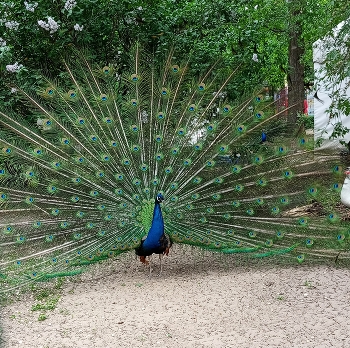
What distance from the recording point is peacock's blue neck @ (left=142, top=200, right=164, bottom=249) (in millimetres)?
5496

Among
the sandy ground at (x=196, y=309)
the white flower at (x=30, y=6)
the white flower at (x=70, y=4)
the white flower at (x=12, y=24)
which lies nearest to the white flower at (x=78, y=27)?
the white flower at (x=70, y=4)

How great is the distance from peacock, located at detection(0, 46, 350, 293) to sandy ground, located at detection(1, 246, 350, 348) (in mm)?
272

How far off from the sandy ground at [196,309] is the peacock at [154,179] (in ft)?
0.89

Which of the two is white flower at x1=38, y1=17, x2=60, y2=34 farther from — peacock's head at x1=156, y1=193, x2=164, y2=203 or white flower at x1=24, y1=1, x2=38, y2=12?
peacock's head at x1=156, y1=193, x2=164, y2=203

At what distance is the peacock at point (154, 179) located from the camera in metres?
5.61

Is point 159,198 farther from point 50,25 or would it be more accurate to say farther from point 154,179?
point 50,25

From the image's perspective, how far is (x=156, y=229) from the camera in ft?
18.1

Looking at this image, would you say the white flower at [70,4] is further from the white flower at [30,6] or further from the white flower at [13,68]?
the white flower at [13,68]

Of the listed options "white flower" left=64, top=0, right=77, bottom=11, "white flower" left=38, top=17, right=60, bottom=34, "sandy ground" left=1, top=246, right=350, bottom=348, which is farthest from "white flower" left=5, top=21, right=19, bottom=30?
"sandy ground" left=1, top=246, right=350, bottom=348

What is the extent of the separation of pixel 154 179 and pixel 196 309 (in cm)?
142

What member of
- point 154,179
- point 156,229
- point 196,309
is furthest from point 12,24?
point 196,309

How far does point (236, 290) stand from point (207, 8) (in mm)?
3970

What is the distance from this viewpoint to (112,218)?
5719 millimetres

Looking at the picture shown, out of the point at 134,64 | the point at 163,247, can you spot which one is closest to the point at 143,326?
the point at 163,247
